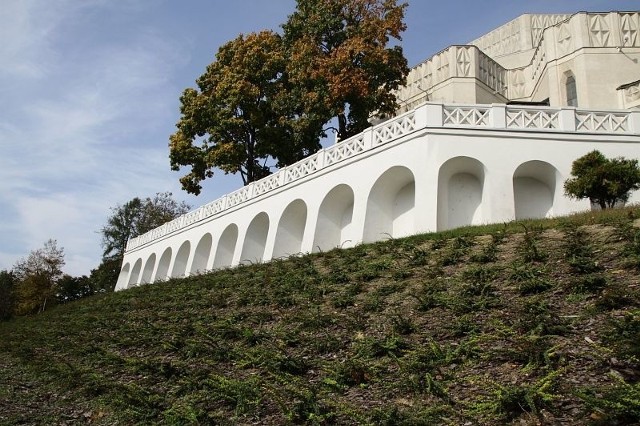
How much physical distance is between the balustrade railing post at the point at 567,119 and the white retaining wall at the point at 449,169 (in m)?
0.05

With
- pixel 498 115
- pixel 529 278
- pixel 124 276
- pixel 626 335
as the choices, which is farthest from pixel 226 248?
pixel 626 335

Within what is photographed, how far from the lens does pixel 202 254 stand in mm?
35031

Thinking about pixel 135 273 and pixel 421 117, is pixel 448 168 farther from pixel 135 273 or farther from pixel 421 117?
pixel 135 273

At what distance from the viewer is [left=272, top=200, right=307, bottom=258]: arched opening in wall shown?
27.0m

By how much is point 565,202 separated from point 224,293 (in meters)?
12.7

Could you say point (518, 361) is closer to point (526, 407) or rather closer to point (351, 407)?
point (526, 407)

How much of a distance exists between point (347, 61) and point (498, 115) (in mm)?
10576

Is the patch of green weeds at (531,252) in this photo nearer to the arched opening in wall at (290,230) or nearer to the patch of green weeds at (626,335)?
the patch of green weeds at (626,335)

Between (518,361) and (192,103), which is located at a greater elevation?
(192,103)

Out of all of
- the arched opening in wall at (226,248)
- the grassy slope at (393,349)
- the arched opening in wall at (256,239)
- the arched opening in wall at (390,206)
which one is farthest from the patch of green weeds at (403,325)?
the arched opening in wall at (226,248)

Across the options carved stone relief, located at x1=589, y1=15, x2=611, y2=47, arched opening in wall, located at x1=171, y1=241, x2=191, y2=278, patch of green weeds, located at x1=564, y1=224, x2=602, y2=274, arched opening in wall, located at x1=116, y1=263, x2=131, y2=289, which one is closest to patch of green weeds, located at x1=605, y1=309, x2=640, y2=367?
patch of green weeds, located at x1=564, y1=224, x2=602, y2=274

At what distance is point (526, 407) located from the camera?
18.3 ft

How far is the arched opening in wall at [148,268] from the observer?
42.5 m

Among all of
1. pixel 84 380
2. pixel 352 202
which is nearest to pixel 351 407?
pixel 84 380
